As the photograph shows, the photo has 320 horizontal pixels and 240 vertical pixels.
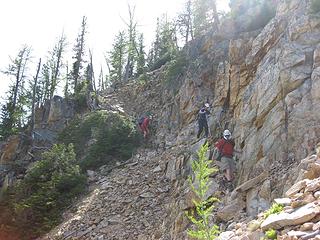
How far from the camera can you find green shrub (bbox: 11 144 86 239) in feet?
55.3

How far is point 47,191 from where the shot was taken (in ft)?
58.5

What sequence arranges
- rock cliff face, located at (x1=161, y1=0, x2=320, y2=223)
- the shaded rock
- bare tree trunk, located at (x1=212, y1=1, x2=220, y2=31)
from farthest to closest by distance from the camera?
bare tree trunk, located at (x1=212, y1=1, x2=220, y2=31) → rock cliff face, located at (x1=161, y1=0, x2=320, y2=223) → the shaded rock

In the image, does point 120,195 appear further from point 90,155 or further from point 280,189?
point 280,189

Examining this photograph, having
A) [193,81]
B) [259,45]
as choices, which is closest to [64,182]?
[193,81]

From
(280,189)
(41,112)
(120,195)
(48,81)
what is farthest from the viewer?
(48,81)

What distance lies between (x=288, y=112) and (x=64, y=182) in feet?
36.7

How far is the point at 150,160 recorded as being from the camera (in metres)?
19.5

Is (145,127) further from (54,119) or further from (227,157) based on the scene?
(54,119)

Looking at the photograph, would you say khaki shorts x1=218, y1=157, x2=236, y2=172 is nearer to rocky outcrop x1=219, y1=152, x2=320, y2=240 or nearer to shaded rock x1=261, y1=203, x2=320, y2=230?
rocky outcrop x1=219, y1=152, x2=320, y2=240

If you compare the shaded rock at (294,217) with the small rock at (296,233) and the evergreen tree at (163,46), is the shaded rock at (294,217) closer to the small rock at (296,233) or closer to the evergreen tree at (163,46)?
the small rock at (296,233)

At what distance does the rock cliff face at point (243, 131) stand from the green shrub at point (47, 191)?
1379 mm

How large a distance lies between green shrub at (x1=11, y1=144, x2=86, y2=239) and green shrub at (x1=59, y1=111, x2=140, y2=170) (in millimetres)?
1544

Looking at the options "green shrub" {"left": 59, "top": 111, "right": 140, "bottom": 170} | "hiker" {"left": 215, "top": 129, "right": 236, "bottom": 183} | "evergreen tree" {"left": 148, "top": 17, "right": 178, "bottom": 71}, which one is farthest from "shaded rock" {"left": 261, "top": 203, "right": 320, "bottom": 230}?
"evergreen tree" {"left": 148, "top": 17, "right": 178, "bottom": 71}

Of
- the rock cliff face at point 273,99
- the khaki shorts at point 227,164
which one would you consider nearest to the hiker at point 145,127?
the rock cliff face at point 273,99
